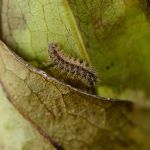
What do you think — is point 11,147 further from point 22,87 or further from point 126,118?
point 126,118

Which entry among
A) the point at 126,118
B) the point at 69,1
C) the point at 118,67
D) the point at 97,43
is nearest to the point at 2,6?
the point at 69,1

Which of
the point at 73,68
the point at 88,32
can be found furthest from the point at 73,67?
the point at 88,32

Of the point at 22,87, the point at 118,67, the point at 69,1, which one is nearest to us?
the point at 69,1

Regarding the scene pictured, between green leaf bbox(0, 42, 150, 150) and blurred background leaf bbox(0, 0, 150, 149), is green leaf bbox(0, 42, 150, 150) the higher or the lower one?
the lower one

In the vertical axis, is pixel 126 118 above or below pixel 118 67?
below

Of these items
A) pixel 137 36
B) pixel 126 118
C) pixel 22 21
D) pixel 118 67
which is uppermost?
pixel 22 21
